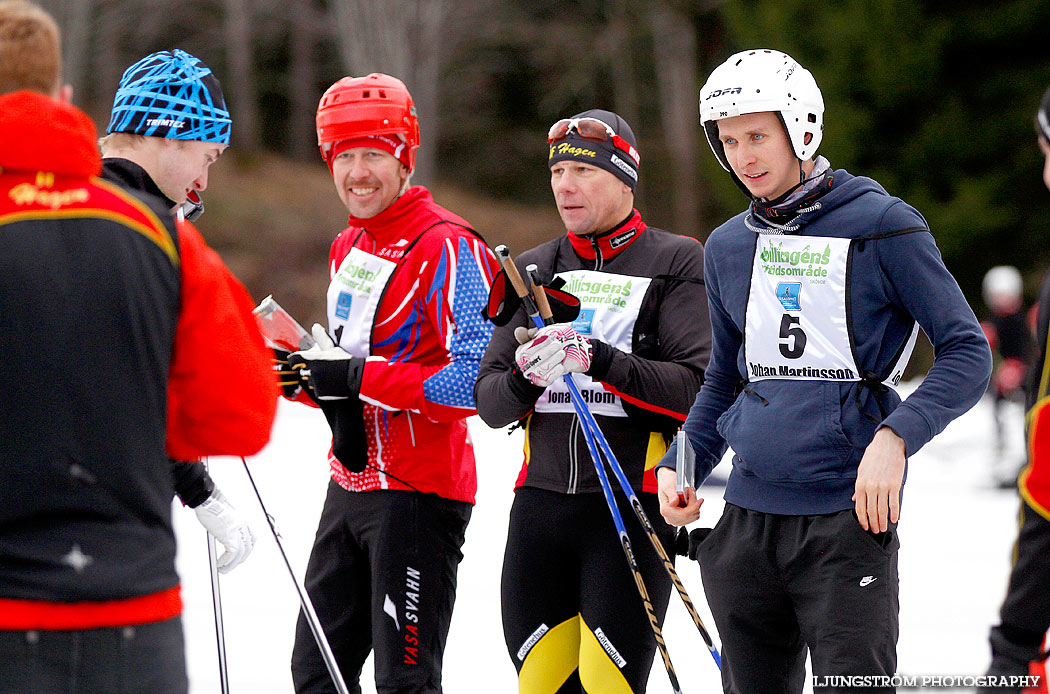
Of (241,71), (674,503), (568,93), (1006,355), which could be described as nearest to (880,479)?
(674,503)

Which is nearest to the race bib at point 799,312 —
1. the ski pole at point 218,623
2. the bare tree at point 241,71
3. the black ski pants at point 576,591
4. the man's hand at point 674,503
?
the man's hand at point 674,503

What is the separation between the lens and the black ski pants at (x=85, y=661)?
1.84 meters

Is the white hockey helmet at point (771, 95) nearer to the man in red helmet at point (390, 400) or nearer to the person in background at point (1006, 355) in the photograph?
the man in red helmet at point (390, 400)

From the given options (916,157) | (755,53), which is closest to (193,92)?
(755,53)

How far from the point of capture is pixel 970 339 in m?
2.52

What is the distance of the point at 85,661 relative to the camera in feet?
6.14

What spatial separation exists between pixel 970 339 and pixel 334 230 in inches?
831

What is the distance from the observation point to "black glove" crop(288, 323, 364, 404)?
3244 millimetres

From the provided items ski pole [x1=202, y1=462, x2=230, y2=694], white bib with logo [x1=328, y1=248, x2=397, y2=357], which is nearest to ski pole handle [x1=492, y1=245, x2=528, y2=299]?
white bib with logo [x1=328, y1=248, x2=397, y2=357]

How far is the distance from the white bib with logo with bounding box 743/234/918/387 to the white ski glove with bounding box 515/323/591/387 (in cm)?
46

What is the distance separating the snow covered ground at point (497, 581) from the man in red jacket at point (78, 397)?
1543 millimetres

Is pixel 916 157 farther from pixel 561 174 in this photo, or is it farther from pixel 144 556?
pixel 144 556

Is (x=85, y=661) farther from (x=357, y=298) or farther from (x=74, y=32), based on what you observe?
(x=74, y=32)

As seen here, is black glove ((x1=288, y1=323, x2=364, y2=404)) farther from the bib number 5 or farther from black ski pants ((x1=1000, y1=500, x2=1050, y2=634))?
black ski pants ((x1=1000, y1=500, x2=1050, y2=634))
